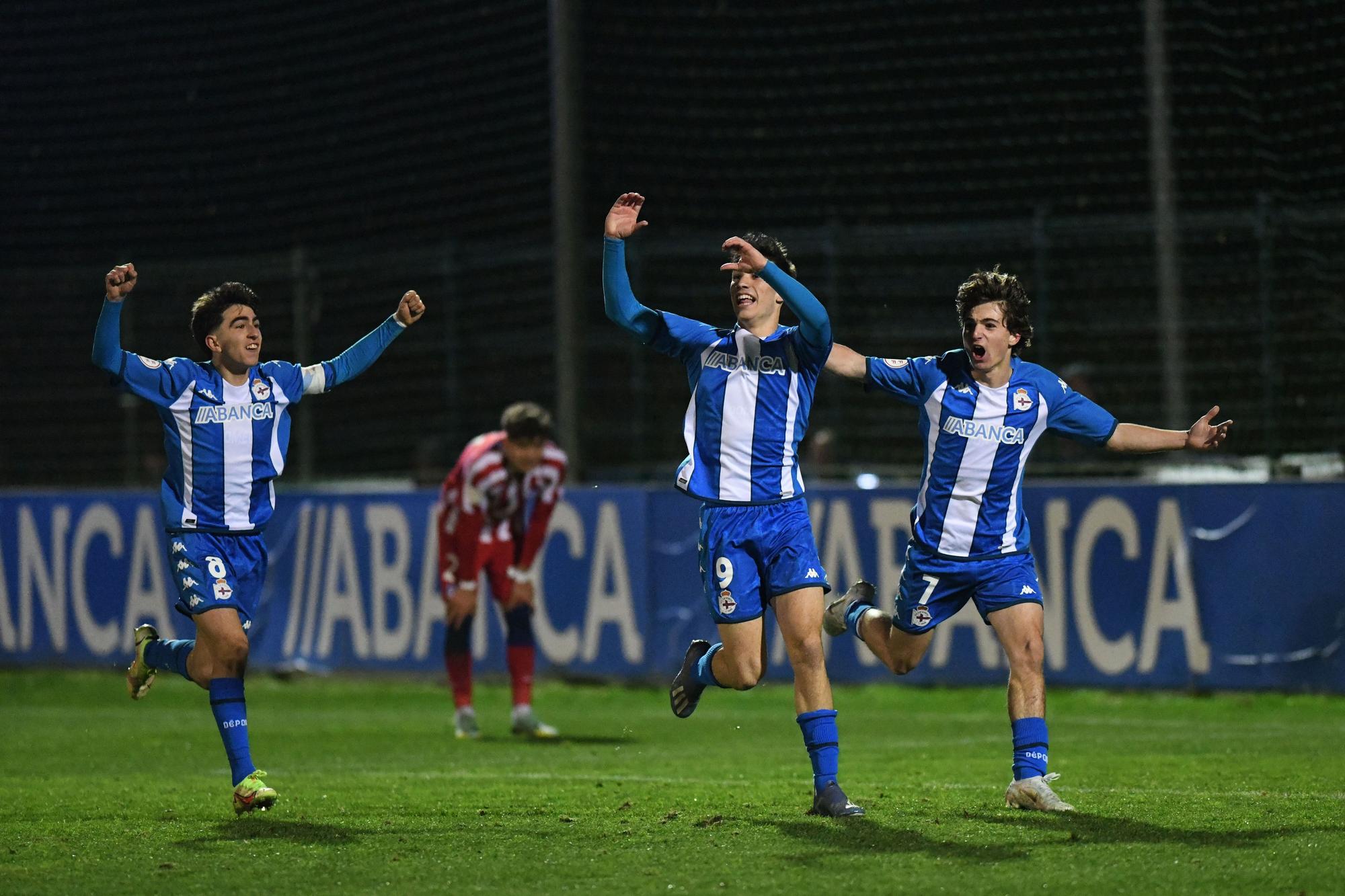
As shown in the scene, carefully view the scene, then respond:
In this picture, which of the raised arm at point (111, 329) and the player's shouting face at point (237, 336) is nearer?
the raised arm at point (111, 329)

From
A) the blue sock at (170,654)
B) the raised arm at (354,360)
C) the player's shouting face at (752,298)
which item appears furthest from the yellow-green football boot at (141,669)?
the player's shouting face at (752,298)

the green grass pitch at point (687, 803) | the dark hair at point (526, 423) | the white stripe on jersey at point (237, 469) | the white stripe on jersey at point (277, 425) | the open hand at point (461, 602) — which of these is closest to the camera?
the green grass pitch at point (687, 803)

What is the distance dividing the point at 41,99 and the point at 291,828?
1473cm

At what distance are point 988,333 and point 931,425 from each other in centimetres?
40

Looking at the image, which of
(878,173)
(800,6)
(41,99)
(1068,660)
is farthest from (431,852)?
(41,99)

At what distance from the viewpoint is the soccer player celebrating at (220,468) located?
686 centimetres

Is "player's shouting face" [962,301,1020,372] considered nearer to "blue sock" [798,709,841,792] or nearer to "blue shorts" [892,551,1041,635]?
"blue shorts" [892,551,1041,635]

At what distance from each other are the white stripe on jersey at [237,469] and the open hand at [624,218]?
161 cm

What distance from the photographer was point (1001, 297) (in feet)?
21.6

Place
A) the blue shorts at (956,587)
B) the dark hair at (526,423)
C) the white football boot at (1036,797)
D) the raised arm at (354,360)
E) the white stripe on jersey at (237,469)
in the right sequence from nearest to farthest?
the white football boot at (1036,797)
the blue shorts at (956,587)
the white stripe on jersey at (237,469)
the raised arm at (354,360)
the dark hair at (526,423)

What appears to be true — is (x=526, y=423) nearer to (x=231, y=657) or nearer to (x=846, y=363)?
(x=231, y=657)

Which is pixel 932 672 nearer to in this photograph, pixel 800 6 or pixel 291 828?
pixel 291 828

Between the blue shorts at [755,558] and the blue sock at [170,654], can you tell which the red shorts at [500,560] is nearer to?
the blue sock at [170,654]

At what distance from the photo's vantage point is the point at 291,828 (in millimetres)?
6309
